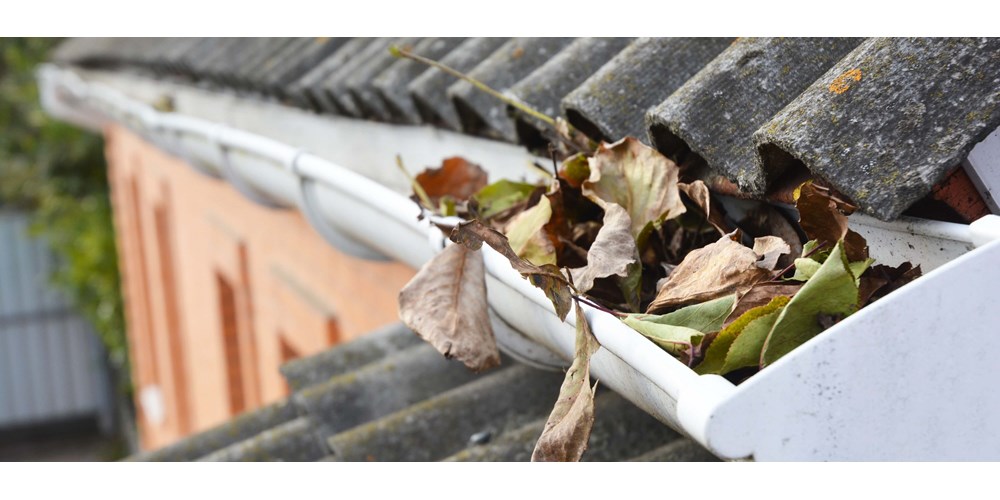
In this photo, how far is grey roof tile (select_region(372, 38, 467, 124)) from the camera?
2.27 m

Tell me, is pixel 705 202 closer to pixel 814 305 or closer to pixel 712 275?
pixel 712 275

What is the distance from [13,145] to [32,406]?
3.39 metres

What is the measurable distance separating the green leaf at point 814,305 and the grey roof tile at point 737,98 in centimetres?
29

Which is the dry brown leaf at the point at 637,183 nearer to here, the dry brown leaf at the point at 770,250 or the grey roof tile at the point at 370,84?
the dry brown leaf at the point at 770,250

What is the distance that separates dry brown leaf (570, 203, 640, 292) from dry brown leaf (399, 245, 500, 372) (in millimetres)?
134

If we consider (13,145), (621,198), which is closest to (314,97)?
(621,198)

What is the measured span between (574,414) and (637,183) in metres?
0.37

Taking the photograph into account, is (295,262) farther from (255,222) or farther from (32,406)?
(32,406)

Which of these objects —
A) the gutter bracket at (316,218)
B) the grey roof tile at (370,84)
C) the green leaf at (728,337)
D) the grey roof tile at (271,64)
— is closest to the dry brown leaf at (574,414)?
the green leaf at (728,337)

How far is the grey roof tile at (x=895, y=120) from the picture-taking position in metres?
0.98

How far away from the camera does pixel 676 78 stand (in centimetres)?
151

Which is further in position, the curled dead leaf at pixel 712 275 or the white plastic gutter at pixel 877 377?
the curled dead leaf at pixel 712 275

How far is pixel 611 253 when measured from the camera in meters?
1.17

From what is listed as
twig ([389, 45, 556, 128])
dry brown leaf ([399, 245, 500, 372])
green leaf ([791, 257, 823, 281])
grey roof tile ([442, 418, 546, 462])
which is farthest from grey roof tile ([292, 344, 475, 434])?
green leaf ([791, 257, 823, 281])
